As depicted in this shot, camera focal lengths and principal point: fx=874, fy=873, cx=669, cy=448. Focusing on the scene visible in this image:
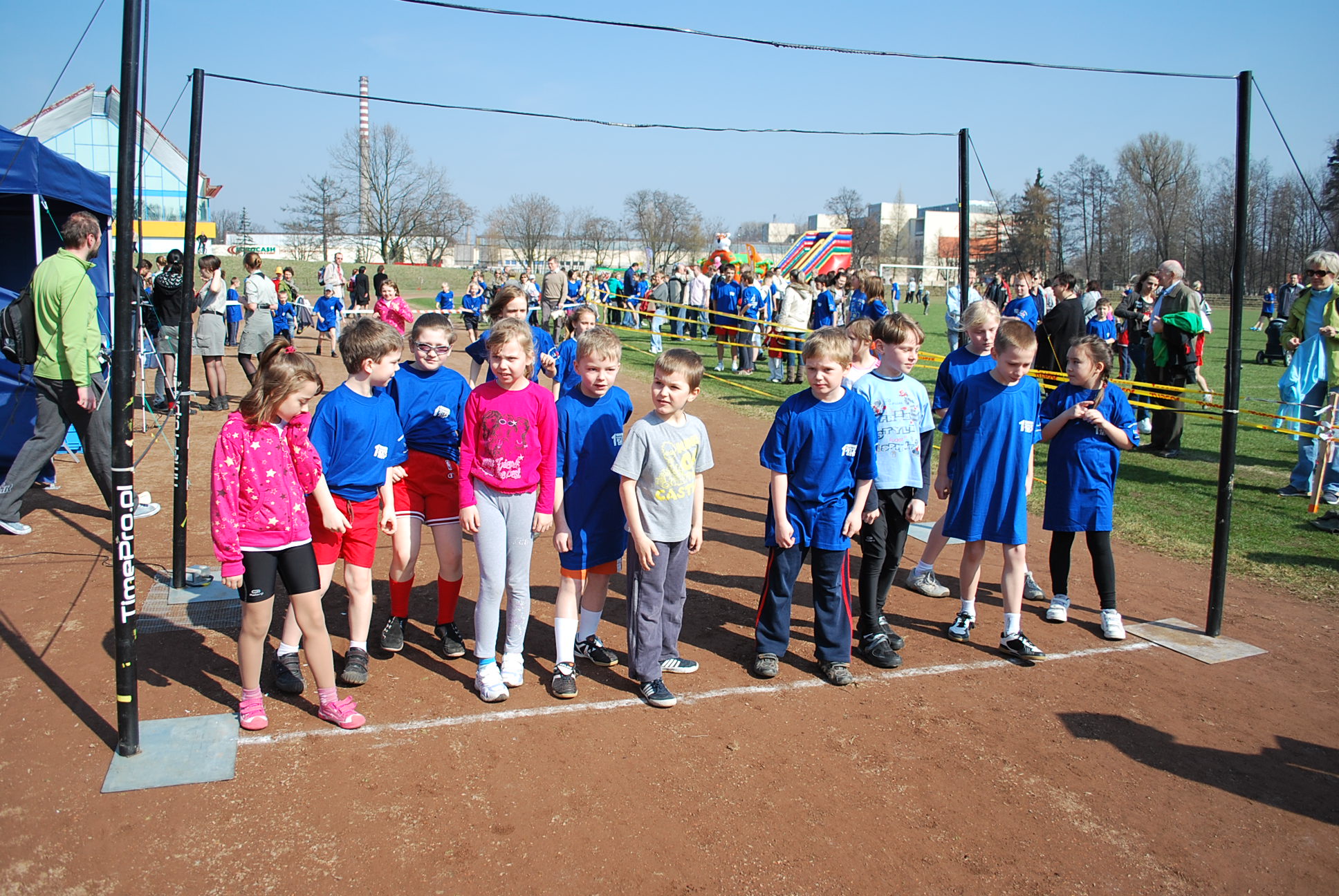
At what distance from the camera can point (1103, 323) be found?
A: 14133mm

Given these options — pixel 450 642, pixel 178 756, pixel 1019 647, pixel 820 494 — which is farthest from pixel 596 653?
pixel 1019 647

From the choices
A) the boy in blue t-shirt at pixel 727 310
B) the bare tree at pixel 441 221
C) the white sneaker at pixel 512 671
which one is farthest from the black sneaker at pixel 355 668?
the bare tree at pixel 441 221

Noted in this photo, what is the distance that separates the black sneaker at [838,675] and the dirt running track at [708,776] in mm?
54

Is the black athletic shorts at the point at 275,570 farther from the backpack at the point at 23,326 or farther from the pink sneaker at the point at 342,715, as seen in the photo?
the backpack at the point at 23,326

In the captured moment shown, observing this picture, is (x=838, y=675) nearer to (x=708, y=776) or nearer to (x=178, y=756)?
(x=708, y=776)

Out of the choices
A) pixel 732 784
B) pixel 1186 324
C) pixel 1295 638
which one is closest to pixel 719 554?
pixel 732 784

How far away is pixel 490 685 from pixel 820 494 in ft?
6.24

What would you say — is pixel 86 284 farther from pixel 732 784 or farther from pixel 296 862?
pixel 732 784

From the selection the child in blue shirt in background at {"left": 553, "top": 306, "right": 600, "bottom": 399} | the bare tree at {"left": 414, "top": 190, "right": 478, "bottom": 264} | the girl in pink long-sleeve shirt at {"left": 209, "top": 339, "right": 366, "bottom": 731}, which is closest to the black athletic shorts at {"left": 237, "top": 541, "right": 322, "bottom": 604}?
the girl in pink long-sleeve shirt at {"left": 209, "top": 339, "right": 366, "bottom": 731}

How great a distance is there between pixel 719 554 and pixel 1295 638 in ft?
12.4

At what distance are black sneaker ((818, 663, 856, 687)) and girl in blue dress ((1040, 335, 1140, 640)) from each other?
1.69 meters

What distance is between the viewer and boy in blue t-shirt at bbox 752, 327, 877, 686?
4.46 m

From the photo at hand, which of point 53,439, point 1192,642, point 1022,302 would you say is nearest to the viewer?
point 1192,642

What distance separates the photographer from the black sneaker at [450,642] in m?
4.74
